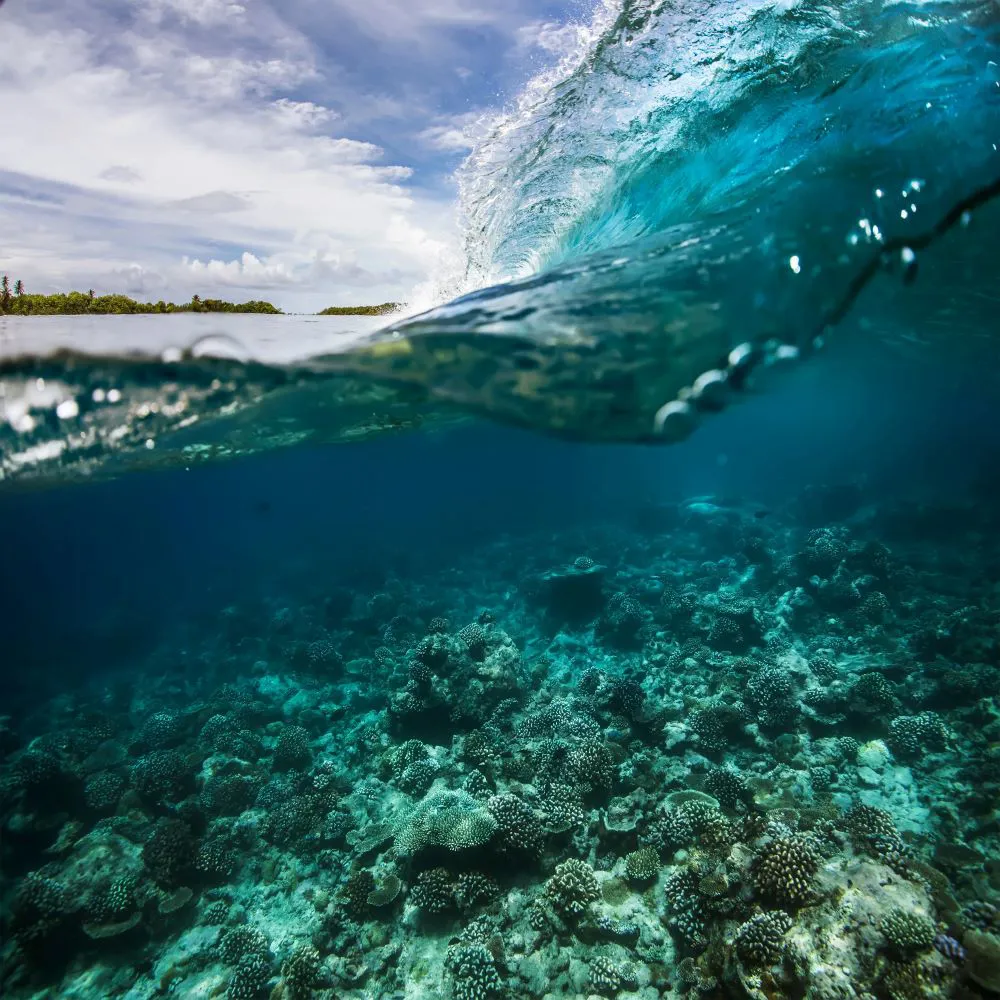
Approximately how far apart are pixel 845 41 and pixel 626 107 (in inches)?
132

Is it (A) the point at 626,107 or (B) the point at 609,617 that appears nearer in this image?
(A) the point at 626,107

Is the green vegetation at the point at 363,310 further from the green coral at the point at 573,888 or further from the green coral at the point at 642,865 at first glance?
the green coral at the point at 642,865

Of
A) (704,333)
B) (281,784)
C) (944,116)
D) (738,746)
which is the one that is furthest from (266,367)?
(944,116)

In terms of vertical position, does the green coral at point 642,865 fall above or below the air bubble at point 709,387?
below

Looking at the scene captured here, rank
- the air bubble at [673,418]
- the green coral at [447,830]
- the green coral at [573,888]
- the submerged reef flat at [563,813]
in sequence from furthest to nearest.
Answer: the air bubble at [673,418]
the green coral at [447,830]
the green coral at [573,888]
the submerged reef flat at [563,813]

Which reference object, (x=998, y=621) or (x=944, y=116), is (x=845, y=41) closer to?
(x=944, y=116)

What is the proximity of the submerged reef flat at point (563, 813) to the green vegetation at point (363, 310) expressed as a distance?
9270 mm

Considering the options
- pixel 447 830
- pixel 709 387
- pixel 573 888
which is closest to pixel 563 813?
pixel 573 888

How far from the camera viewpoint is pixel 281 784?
468 inches

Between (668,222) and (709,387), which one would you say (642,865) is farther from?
(668,222)

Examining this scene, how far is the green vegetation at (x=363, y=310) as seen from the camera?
47.2 feet

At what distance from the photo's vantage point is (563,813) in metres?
8.88

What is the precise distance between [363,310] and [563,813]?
13.7 metres

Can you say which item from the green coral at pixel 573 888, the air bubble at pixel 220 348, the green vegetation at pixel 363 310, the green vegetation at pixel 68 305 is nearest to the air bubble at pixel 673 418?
the green coral at pixel 573 888
